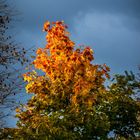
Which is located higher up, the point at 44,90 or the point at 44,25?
the point at 44,25

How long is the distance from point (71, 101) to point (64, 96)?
19.7 inches

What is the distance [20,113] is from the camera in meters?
24.8

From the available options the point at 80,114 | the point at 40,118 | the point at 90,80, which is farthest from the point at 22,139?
the point at 90,80

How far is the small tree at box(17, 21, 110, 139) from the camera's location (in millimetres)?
22969

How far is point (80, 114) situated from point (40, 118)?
2217 mm

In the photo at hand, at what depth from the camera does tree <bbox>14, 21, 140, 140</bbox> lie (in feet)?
75.7

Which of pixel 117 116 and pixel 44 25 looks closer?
pixel 117 116

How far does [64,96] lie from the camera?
2411 centimetres

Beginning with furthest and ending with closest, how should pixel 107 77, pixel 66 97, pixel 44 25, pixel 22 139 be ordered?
pixel 44 25 → pixel 107 77 → pixel 66 97 → pixel 22 139

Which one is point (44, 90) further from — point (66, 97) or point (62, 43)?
point (62, 43)

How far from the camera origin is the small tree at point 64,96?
2297 centimetres

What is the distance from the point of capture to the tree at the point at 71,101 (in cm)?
2306

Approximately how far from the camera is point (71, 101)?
24.0 m

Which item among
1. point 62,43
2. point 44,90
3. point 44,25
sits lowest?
point 44,90
